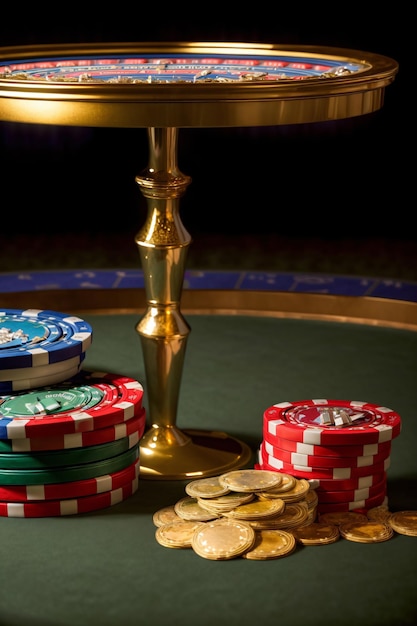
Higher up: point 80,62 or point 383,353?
point 80,62

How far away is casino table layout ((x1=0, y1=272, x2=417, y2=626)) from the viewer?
331 cm

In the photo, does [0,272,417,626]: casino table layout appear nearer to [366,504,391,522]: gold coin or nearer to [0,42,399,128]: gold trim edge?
[366,504,391,522]: gold coin

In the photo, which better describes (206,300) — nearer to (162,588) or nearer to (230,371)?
(230,371)

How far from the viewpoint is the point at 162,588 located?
3410 millimetres

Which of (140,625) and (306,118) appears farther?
(306,118)

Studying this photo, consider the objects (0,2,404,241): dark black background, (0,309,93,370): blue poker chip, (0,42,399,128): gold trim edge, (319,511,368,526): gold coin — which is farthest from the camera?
(0,2,404,241): dark black background

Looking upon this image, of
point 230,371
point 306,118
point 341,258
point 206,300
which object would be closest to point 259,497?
point 306,118

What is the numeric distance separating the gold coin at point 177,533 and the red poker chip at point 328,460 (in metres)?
0.37

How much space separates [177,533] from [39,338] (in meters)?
0.95

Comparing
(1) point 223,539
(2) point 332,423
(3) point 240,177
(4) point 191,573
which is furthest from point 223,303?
(4) point 191,573

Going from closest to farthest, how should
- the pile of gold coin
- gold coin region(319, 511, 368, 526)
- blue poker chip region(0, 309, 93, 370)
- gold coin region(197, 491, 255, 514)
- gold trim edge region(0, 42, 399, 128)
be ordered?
gold trim edge region(0, 42, 399, 128)
the pile of gold coin
gold coin region(197, 491, 255, 514)
gold coin region(319, 511, 368, 526)
blue poker chip region(0, 309, 93, 370)

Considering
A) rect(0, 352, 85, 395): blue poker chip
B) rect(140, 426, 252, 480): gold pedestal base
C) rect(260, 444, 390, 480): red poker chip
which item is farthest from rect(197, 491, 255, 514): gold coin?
rect(0, 352, 85, 395): blue poker chip

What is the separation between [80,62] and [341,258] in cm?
307

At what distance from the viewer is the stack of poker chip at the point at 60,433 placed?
151 inches
